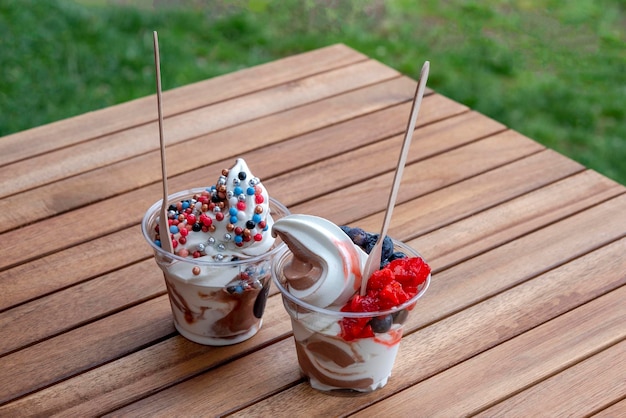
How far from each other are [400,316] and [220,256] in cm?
31

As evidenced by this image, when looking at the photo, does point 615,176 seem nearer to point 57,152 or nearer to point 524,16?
point 524,16

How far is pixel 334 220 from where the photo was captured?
1.85 metres

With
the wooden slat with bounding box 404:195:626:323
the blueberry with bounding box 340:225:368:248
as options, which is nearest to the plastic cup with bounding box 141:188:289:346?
the blueberry with bounding box 340:225:368:248

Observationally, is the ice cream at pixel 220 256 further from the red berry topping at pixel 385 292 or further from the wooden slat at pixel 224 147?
the wooden slat at pixel 224 147

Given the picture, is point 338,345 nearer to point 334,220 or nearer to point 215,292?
point 215,292

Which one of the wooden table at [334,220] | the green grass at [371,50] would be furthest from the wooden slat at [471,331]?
the green grass at [371,50]

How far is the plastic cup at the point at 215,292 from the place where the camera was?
1.42 metres

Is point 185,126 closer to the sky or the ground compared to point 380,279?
closer to the ground

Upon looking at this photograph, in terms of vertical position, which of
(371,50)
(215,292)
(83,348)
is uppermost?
(215,292)

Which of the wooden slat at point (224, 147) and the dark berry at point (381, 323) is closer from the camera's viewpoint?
the dark berry at point (381, 323)

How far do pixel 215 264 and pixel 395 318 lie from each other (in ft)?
0.97

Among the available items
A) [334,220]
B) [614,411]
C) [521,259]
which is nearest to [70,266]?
[334,220]

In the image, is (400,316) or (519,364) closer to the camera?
(400,316)

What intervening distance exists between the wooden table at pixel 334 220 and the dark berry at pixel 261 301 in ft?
0.17
